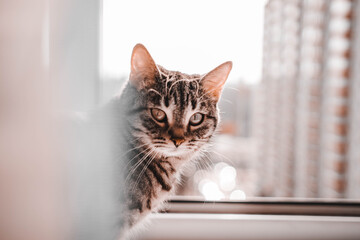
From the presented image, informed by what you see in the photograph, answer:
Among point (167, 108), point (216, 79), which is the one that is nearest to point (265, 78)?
point (216, 79)

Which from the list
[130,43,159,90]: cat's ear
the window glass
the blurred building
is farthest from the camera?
the blurred building

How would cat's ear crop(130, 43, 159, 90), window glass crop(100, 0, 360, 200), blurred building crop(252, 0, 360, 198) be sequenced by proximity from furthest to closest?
blurred building crop(252, 0, 360, 198)
window glass crop(100, 0, 360, 200)
cat's ear crop(130, 43, 159, 90)

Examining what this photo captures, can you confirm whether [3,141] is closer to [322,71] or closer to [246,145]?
[246,145]

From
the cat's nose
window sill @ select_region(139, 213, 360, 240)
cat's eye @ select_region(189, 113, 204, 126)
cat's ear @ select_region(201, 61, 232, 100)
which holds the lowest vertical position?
window sill @ select_region(139, 213, 360, 240)

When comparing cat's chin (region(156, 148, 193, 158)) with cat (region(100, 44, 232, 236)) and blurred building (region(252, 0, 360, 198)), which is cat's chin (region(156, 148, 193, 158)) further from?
blurred building (region(252, 0, 360, 198))

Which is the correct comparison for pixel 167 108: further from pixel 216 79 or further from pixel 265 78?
pixel 265 78

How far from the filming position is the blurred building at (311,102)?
133 cm

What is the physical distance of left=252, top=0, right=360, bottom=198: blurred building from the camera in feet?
4.36

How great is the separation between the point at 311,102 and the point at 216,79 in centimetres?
136

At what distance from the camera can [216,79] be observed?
69 cm

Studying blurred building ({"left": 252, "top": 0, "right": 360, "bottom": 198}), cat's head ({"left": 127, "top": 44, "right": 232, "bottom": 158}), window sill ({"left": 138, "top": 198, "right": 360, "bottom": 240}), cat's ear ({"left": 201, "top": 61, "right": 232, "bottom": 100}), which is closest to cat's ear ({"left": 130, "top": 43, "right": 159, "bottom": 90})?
cat's head ({"left": 127, "top": 44, "right": 232, "bottom": 158})

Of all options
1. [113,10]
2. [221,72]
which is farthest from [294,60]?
[113,10]

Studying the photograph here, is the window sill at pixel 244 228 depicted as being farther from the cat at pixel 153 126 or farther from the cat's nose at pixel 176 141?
the cat's nose at pixel 176 141

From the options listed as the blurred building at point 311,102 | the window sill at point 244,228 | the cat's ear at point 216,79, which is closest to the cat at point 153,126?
the cat's ear at point 216,79
